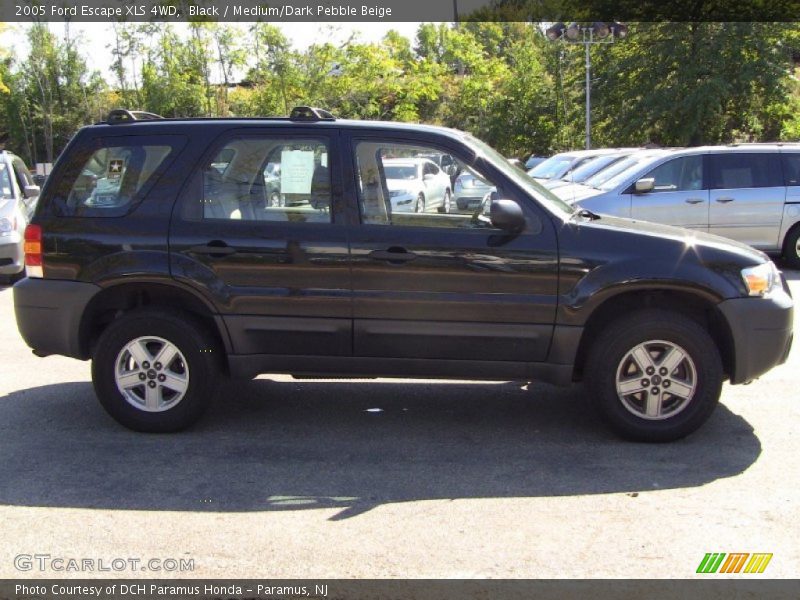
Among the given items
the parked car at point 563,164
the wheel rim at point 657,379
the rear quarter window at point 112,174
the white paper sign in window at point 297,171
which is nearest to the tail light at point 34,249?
the rear quarter window at point 112,174

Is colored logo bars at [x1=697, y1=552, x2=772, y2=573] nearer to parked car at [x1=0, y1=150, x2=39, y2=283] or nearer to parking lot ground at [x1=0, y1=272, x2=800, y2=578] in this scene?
parking lot ground at [x1=0, y1=272, x2=800, y2=578]

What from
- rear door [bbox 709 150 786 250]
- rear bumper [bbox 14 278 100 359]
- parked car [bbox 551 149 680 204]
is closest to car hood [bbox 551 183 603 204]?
parked car [bbox 551 149 680 204]

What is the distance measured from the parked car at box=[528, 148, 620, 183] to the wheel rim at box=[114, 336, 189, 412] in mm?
12860

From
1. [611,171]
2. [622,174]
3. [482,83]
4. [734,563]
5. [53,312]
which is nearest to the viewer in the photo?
[734,563]

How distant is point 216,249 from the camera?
523 centimetres

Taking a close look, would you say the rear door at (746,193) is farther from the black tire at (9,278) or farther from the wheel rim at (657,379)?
the black tire at (9,278)

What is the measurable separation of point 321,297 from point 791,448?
293 centimetres

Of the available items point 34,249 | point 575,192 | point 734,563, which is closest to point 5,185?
point 34,249

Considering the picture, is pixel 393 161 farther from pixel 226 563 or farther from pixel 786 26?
pixel 786 26

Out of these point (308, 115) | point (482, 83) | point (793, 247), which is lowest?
point (793, 247)

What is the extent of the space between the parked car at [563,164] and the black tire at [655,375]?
1227 centimetres

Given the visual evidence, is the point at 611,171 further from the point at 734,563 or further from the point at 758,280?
the point at 734,563

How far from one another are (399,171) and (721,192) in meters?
8.07

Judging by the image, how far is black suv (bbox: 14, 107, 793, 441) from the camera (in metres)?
5.10
